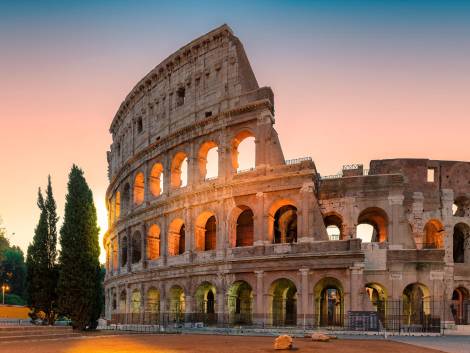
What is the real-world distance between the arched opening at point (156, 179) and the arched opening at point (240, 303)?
32.8ft

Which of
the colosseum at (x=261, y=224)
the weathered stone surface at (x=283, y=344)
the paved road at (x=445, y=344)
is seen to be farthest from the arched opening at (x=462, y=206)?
the weathered stone surface at (x=283, y=344)

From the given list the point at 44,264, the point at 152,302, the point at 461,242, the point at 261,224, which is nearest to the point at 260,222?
the point at 261,224

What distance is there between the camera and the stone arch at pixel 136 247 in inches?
1531

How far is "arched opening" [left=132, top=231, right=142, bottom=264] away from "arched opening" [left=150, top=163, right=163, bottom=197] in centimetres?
377

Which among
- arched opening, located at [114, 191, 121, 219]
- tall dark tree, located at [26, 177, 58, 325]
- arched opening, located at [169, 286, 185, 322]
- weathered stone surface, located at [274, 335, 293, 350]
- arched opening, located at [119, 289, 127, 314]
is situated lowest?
arched opening, located at [119, 289, 127, 314]

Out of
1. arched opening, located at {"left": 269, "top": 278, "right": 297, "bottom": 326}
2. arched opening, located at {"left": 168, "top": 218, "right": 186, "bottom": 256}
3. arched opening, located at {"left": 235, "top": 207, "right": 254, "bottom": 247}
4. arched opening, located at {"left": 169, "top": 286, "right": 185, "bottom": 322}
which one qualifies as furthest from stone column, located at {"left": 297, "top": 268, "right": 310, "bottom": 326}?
arched opening, located at {"left": 168, "top": 218, "right": 186, "bottom": 256}

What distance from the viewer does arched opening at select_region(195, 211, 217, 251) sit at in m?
32.0

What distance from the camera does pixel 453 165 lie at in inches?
1308

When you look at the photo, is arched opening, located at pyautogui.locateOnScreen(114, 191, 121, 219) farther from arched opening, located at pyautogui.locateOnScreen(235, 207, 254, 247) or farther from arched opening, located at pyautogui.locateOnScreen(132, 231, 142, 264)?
arched opening, located at pyautogui.locateOnScreen(235, 207, 254, 247)

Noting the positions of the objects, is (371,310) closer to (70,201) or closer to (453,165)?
(453,165)

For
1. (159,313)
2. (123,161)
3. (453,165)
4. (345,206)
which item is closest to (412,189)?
(453,165)

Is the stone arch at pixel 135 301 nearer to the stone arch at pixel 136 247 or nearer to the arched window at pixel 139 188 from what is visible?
the stone arch at pixel 136 247

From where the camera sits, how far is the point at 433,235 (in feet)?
111

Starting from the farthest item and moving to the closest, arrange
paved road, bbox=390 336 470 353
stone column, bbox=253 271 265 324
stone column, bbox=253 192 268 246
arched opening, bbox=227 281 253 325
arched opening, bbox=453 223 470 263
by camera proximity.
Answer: arched opening, bbox=453 223 470 263
arched opening, bbox=227 281 253 325
stone column, bbox=253 192 268 246
stone column, bbox=253 271 265 324
paved road, bbox=390 336 470 353
